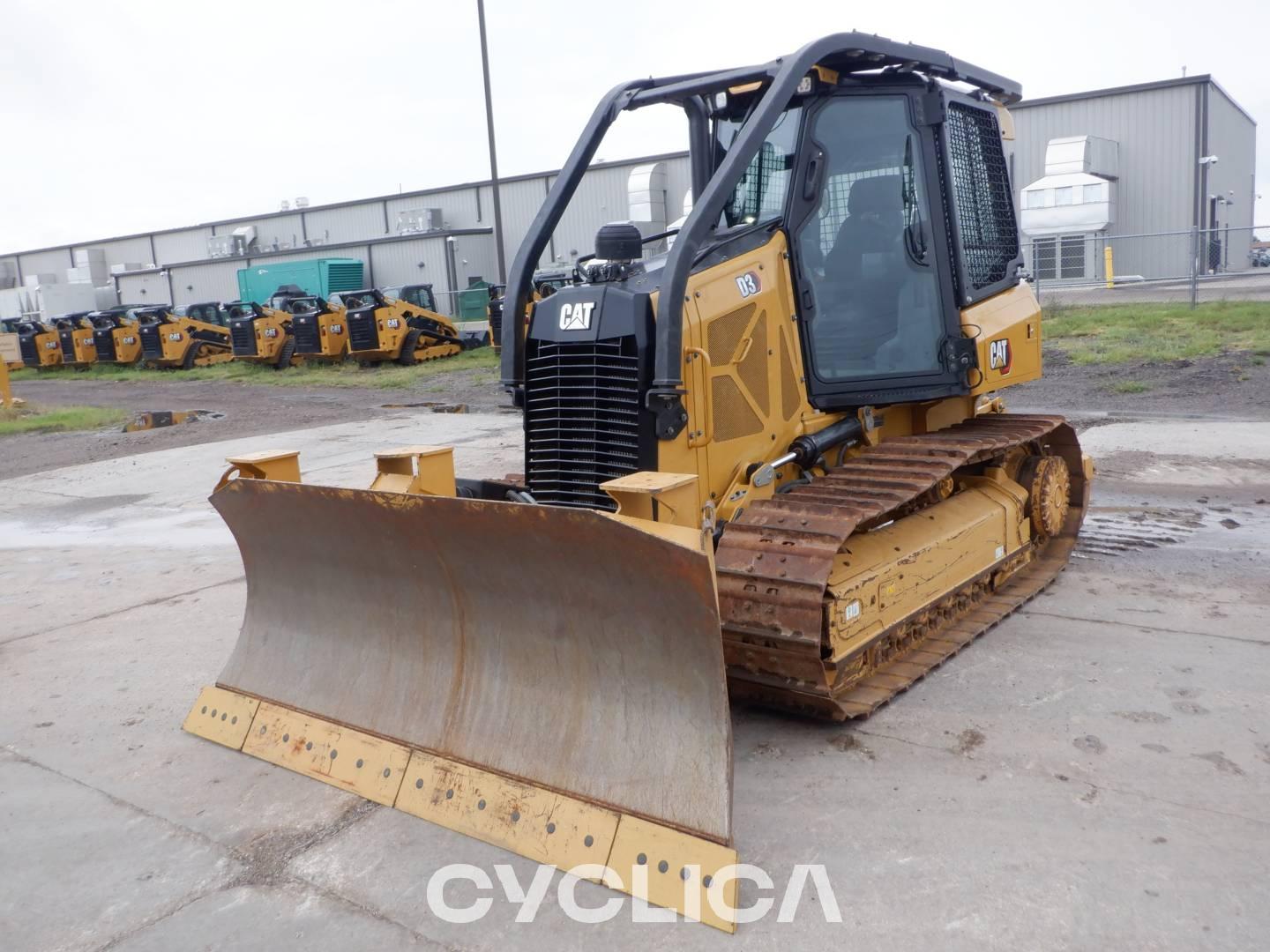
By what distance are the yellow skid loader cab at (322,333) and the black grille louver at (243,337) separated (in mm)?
1309

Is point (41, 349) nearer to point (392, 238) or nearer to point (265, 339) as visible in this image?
point (265, 339)

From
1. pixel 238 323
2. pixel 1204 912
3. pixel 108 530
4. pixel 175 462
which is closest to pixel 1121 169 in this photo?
pixel 238 323

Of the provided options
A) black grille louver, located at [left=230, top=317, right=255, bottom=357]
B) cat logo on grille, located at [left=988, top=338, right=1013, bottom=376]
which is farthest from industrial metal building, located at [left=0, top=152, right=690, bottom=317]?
cat logo on grille, located at [left=988, top=338, right=1013, bottom=376]

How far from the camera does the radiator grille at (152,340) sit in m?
29.4

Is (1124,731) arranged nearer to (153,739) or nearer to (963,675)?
(963,675)

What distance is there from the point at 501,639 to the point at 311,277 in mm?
39216

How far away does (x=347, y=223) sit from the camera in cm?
4956

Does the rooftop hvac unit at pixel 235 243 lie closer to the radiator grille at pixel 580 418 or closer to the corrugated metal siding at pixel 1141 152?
the corrugated metal siding at pixel 1141 152

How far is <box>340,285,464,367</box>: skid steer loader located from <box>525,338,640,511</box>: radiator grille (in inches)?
776

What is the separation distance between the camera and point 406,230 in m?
43.6

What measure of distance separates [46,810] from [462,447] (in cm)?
848

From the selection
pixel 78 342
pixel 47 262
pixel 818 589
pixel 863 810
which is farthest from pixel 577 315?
pixel 47 262

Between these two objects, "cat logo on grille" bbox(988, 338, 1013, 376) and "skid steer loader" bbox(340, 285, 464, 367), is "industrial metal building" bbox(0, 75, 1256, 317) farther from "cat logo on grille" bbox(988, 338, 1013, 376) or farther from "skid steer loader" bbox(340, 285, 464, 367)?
"cat logo on grille" bbox(988, 338, 1013, 376)

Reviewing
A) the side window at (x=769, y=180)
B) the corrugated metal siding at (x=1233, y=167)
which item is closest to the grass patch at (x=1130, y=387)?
the side window at (x=769, y=180)
